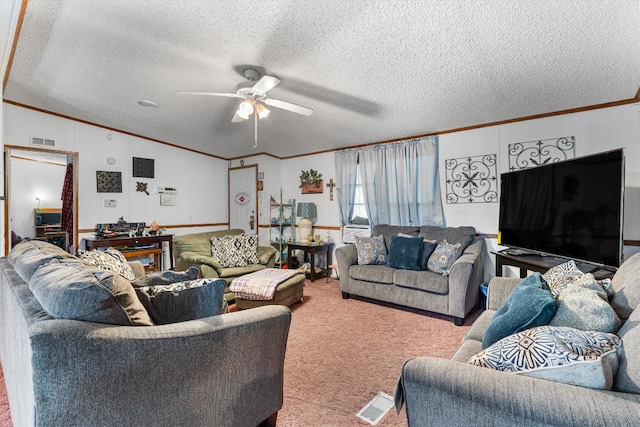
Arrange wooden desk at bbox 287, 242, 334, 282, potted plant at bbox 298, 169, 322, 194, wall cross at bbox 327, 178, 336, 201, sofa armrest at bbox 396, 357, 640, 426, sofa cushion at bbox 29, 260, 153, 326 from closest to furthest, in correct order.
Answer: sofa armrest at bbox 396, 357, 640, 426 < sofa cushion at bbox 29, 260, 153, 326 < wooden desk at bbox 287, 242, 334, 282 < wall cross at bbox 327, 178, 336, 201 < potted plant at bbox 298, 169, 322, 194

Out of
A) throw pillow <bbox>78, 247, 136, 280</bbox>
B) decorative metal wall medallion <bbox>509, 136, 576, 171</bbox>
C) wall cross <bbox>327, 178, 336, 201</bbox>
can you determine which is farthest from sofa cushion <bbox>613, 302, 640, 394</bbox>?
wall cross <bbox>327, 178, 336, 201</bbox>

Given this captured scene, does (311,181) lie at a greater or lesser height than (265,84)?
lesser

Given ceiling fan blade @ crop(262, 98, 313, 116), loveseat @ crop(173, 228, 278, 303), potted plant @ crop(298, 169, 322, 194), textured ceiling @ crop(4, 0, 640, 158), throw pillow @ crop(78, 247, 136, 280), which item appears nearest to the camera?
textured ceiling @ crop(4, 0, 640, 158)

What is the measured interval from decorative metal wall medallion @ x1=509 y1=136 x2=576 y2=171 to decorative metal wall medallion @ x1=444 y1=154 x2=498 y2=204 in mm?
220

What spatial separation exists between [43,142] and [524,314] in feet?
19.4

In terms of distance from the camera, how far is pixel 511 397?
2.95 ft

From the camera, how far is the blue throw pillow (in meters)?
1.25

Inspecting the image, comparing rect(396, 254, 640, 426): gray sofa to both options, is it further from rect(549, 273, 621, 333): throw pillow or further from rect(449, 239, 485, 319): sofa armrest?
rect(449, 239, 485, 319): sofa armrest

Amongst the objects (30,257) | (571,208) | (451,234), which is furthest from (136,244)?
(571,208)

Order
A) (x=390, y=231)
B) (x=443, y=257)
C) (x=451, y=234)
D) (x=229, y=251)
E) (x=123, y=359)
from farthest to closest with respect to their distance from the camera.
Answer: (x=390, y=231) → (x=229, y=251) → (x=451, y=234) → (x=443, y=257) → (x=123, y=359)

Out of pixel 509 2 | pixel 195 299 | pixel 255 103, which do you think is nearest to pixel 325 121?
pixel 255 103

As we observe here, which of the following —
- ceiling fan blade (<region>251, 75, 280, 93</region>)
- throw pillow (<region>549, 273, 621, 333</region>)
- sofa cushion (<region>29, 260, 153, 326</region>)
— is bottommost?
throw pillow (<region>549, 273, 621, 333</region>)

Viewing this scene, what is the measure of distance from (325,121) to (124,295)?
327 cm

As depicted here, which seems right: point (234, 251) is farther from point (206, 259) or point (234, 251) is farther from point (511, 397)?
point (511, 397)
